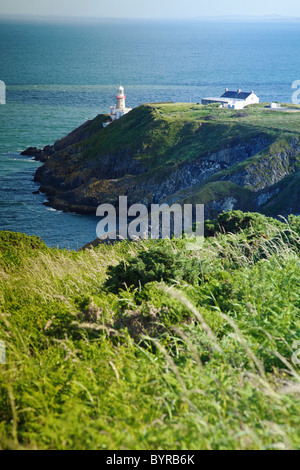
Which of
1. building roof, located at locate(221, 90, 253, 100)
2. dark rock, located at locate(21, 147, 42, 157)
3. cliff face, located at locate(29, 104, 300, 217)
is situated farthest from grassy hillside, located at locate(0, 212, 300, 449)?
building roof, located at locate(221, 90, 253, 100)

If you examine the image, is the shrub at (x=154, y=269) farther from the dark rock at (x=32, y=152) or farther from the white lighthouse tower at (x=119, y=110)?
the white lighthouse tower at (x=119, y=110)

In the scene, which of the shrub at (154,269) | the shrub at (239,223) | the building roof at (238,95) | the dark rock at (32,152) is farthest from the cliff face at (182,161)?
the shrub at (154,269)

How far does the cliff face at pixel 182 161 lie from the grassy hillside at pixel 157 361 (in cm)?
3440

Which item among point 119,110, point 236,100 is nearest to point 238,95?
point 236,100

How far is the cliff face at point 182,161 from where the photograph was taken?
162ft

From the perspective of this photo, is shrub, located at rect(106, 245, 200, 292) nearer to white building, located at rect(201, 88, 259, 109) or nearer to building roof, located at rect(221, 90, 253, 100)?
white building, located at rect(201, 88, 259, 109)

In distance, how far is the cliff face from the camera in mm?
49469

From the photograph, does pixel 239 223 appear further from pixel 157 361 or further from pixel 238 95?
pixel 238 95

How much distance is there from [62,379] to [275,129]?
58.3m

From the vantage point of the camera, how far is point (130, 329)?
20.3ft

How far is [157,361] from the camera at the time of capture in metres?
5.38

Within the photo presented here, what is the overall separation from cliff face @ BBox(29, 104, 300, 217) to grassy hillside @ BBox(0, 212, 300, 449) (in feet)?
113

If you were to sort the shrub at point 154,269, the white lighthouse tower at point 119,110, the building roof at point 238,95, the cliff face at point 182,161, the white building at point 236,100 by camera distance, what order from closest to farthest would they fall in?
the shrub at point 154,269 → the cliff face at point 182,161 → the white lighthouse tower at point 119,110 → the white building at point 236,100 → the building roof at point 238,95
